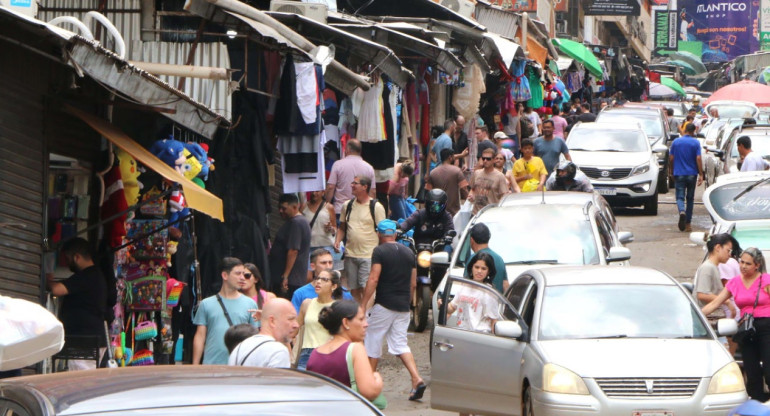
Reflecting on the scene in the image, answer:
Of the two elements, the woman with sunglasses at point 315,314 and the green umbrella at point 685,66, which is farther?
the green umbrella at point 685,66

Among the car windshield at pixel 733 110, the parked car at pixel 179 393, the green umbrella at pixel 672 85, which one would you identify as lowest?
the parked car at pixel 179 393

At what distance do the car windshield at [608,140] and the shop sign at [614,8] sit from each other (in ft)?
96.4

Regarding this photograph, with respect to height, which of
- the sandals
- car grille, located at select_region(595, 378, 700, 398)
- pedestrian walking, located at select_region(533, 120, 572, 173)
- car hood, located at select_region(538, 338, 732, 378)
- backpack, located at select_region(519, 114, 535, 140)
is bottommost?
the sandals

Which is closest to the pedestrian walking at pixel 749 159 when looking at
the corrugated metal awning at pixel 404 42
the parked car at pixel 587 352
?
the corrugated metal awning at pixel 404 42

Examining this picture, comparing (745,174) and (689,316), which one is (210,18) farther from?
(745,174)

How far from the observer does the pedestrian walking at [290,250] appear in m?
13.3

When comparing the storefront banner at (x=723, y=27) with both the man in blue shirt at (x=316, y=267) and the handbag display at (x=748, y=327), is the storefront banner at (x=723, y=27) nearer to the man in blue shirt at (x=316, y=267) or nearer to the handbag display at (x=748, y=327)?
the handbag display at (x=748, y=327)

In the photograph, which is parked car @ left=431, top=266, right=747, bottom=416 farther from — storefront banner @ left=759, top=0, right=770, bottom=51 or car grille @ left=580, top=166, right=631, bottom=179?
storefront banner @ left=759, top=0, right=770, bottom=51

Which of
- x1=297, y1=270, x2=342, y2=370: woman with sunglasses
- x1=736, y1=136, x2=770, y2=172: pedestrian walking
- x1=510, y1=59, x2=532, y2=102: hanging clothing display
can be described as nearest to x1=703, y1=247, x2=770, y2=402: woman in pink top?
x1=297, y1=270, x2=342, y2=370: woman with sunglasses

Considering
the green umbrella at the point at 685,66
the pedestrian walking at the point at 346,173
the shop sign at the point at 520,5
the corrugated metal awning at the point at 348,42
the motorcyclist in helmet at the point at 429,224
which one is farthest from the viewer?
the green umbrella at the point at 685,66

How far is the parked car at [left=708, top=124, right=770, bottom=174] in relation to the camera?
25234 millimetres

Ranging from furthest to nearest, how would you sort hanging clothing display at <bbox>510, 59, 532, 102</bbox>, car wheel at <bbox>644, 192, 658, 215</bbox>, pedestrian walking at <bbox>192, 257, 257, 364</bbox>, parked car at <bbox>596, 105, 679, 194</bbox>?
parked car at <bbox>596, 105, 679, 194</bbox> < hanging clothing display at <bbox>510, 59, 532, 102</bbox> < car wheel at <bbox>644, 192, 658, 215</bbox> < pedestrian walking at <bbox>192, 257, 257, 364</bbox>

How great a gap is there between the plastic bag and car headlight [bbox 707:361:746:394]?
15.0ft

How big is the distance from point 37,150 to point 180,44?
10.5 ft
